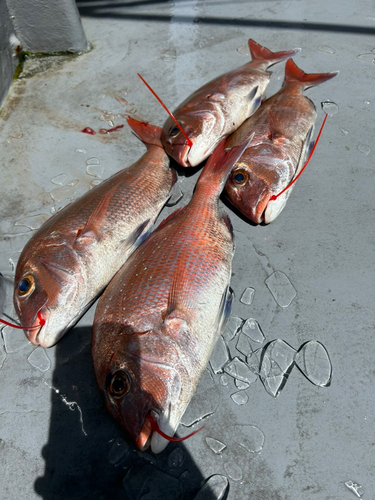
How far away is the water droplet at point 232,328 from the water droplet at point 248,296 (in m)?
0.13

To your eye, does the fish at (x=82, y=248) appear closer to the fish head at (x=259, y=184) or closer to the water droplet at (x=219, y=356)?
the fish head at (x=259, y=184)

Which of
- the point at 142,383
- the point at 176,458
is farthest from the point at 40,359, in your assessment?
the point at 176,458

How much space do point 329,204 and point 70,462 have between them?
2.31 metres

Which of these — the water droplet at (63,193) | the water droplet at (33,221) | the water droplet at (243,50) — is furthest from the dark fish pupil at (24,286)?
the water droplet at (243,50)

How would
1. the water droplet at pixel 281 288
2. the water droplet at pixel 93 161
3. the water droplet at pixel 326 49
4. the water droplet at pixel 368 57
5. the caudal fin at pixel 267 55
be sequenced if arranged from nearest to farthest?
the water droplet at pixel 281 288
the water droplet at pixel 93 161
the caudal fin at pixel 267 55
the water droplet at pixel 368 57
the water droplet at pixel 326 49

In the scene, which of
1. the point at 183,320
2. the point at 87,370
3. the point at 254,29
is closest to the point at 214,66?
the point at 254,29

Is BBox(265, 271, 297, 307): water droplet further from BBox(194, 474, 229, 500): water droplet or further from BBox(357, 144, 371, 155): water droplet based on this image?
BBox(357, 144, 371, 155): water droplet

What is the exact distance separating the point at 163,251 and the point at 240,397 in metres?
0.90

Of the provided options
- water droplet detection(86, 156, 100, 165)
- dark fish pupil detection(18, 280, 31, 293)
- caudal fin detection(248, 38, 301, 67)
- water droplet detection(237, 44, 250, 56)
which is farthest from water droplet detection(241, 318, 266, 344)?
water droplet detection(237, 44, 250, 56)

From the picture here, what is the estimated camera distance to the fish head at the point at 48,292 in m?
1.93

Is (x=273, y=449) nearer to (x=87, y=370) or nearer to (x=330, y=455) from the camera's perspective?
(x=330, y=455)

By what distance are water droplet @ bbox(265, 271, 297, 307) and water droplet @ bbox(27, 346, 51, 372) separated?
55.2 inches

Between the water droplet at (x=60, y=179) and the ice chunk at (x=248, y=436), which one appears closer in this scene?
the ice chunk at (x=248, y=436)

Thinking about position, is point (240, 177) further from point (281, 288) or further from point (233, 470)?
point (233, 470)
